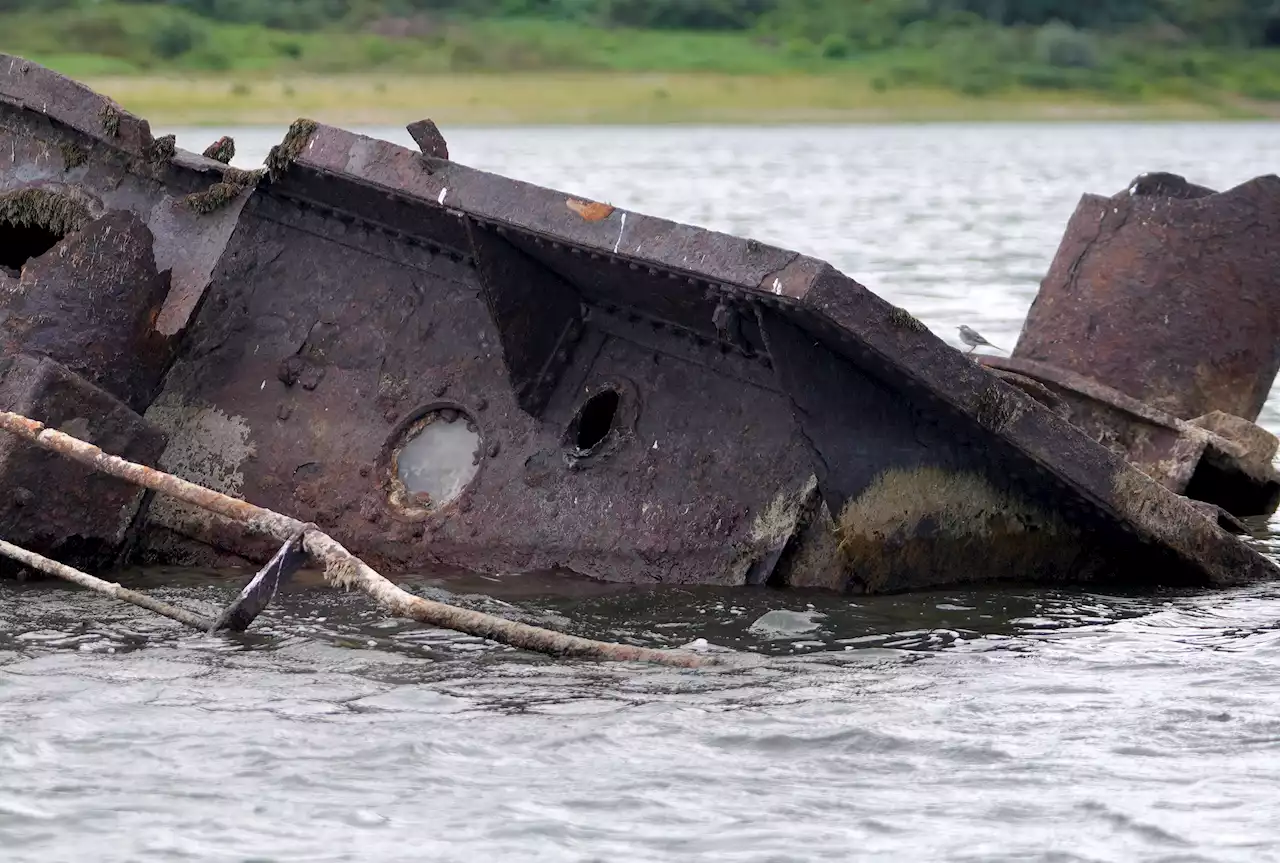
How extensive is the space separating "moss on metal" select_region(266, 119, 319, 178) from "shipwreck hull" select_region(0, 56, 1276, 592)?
2cm

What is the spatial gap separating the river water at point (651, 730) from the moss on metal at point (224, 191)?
134cm

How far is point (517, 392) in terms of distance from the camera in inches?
272

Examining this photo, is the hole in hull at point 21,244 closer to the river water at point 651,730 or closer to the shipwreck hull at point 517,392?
the shipwreck hull at point 517,392

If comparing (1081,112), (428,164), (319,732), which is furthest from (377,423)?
(1081,112)

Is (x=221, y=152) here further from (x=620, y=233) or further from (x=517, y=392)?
(x=620, y=233)

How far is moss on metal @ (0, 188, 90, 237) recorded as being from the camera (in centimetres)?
738

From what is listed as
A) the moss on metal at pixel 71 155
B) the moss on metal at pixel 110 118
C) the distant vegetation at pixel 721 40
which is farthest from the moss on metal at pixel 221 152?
the distant vegetation at pixel 721 40

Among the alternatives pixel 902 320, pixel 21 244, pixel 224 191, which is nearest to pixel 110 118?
pixel 224 191

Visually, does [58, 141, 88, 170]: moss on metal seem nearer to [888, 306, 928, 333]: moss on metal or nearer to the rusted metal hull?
[888, 306, 928, 333]: moss on metal

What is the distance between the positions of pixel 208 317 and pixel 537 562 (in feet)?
5.18

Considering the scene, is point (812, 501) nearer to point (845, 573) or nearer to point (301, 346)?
point (845, 573)

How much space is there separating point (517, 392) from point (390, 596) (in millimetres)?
1379

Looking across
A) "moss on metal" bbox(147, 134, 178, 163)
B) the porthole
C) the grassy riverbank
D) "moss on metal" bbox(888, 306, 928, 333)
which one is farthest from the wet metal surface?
the grassy riverbank

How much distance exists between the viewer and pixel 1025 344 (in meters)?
9.30
